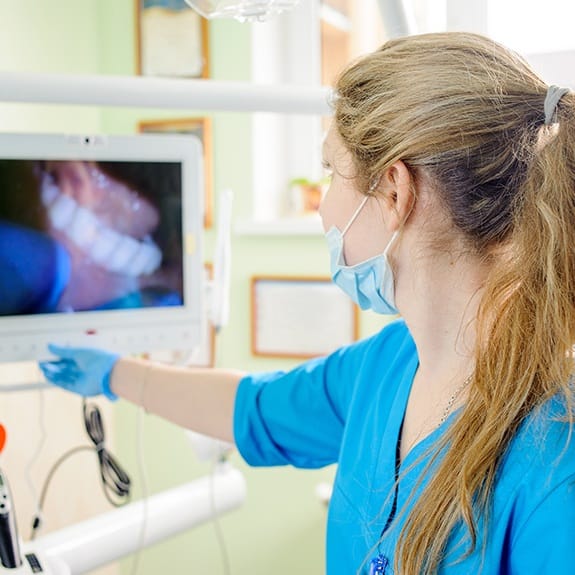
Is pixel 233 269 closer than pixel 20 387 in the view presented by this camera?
No

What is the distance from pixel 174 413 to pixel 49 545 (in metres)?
0.27

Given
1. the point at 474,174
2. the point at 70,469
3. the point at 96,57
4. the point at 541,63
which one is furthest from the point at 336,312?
the point at 474,174

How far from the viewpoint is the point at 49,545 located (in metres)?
1.31

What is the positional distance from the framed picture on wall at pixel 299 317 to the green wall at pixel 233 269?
Answer: 30 millimetres

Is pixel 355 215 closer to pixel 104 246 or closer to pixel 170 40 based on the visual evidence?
pixel 104 246

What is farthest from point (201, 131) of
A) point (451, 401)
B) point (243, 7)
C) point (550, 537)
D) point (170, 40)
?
point (550, 537)

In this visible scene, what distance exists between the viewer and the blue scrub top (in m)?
0.81

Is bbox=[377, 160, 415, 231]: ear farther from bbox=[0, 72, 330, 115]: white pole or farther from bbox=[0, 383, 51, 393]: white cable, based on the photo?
bbox=[0, 383, 51, 393]: white cable

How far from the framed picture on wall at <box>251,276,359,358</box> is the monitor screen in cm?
75

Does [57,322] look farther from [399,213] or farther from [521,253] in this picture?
[521,253]

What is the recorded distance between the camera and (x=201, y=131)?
2.24m

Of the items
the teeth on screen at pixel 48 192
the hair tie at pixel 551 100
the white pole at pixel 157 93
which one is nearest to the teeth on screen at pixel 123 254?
the teeth on screen at pixel 48 192

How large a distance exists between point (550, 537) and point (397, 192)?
39 centimetres

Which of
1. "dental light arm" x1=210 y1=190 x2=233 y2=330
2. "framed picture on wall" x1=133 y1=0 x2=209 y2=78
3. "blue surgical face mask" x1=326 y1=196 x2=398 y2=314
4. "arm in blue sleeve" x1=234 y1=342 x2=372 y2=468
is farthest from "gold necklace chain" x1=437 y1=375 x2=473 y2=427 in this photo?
"framed picture on wall" x1=133 y1=0 x2=209 y2=78
